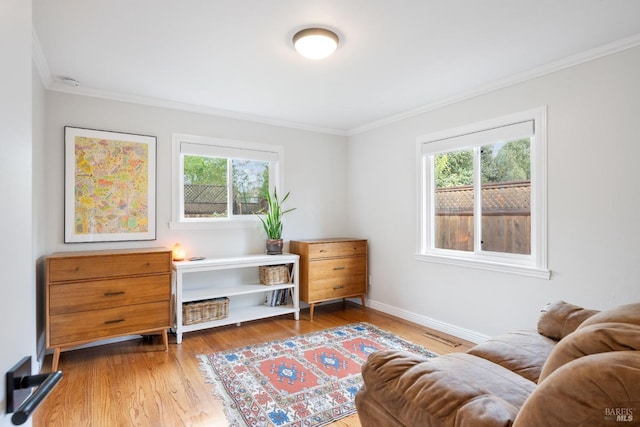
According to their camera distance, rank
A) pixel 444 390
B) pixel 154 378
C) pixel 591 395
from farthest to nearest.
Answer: pixel 154 378, pixel 444 390, pixel 591 395

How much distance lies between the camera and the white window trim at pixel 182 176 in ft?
11.5

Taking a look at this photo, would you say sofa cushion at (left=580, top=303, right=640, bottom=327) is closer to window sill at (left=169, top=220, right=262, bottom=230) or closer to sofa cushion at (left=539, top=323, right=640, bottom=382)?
sofa cushion at (left=539, top=323, right=640, bottom=382)

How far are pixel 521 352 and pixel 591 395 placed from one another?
113cm

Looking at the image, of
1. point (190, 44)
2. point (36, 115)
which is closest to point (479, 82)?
point (190, 44)

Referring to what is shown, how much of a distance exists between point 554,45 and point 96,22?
2.96 metres

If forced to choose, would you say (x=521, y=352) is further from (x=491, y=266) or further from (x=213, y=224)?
(x=213, y=224)

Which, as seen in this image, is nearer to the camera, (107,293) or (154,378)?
(154,378)

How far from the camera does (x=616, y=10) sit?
192cm

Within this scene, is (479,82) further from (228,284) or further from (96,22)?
(228,284)

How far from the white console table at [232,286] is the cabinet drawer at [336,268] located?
0.21m

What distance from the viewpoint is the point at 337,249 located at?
13.4 ft

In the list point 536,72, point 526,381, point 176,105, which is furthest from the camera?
point 176,105
